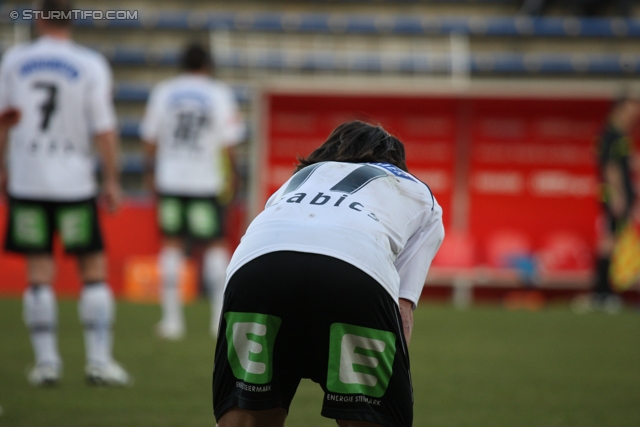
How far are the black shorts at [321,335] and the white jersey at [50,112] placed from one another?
326cm

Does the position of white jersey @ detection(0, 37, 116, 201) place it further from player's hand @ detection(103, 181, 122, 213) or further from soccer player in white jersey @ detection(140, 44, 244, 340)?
soccer player in white jersey @ detection(140, 44, 244, 340)

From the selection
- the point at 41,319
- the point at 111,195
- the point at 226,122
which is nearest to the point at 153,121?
the point at 226,122

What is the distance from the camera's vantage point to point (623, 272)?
41.7 feet

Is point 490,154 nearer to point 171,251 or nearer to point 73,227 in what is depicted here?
point 171,251

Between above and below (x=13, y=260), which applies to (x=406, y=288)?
above

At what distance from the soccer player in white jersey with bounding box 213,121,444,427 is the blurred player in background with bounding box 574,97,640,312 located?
9.43 metres

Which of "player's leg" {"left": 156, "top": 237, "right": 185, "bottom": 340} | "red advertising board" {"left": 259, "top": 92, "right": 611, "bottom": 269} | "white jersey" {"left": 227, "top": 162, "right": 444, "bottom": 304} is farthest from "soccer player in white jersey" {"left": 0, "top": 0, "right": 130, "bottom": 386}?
"red advertising board" {"left": 259, "top": 92, "right": 611, "bottom": 269}

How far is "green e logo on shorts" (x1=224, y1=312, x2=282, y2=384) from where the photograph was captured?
270cm

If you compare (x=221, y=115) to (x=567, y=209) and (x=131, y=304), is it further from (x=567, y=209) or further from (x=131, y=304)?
(x=567, y=209)

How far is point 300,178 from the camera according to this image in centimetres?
297

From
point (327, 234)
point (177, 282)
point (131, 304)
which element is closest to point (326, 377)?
point (327, 234)

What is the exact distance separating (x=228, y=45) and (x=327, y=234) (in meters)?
14.4

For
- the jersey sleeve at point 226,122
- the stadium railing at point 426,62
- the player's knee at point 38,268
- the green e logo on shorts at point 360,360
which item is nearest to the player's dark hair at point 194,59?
the jersey sleeve at point 226,122

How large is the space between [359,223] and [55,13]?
3.66m
